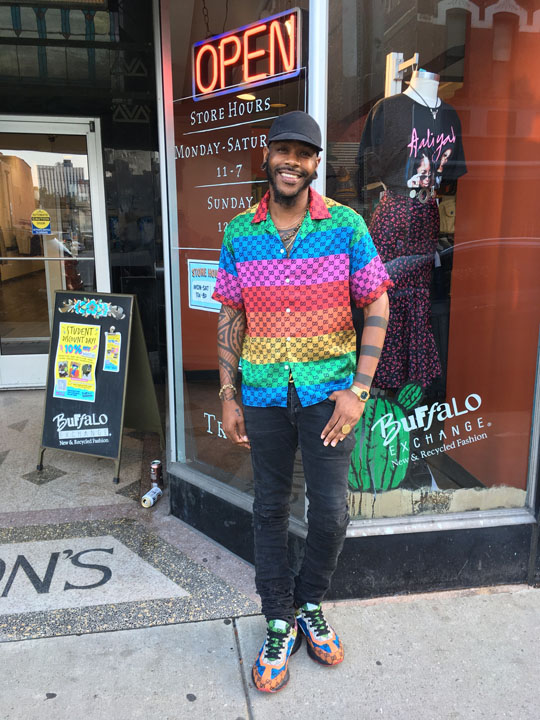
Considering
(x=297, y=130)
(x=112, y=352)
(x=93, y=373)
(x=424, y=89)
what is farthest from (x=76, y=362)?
(x=424, y=89)

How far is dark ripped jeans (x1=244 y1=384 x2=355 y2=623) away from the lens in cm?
208

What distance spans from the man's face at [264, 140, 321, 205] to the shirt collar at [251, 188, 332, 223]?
71 mm

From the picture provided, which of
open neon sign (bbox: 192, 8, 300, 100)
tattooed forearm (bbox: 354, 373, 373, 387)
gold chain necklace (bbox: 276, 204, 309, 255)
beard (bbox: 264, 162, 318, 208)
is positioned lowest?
tattooed forearm (bbox: 354, 373, 373, 387)

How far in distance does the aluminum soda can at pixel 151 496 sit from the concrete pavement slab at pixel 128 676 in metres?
1.07

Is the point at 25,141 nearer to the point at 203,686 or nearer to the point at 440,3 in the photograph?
the point at 440,3

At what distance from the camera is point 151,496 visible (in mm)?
3541

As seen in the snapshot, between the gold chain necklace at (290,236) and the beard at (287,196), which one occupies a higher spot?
the beard at (287,196)

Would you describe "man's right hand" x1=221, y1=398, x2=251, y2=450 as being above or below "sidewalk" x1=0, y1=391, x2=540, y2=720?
above

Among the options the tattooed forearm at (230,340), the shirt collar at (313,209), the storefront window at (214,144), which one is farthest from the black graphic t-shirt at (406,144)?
the tattooed forearm at (230,340)

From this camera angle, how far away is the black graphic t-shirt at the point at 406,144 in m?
2.52

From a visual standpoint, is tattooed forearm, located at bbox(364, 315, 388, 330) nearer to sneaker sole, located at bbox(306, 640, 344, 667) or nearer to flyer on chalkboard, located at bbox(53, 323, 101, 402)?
sneaker sole, located at bbox(306, 640, 344, 667)

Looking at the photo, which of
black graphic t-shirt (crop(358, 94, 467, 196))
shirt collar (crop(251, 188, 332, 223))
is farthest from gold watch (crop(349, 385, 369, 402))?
black graphic t-shirt (crop(358, 94, 467, 196))

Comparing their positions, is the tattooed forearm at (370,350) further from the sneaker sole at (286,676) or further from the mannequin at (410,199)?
the sneaker sole at (286,676)

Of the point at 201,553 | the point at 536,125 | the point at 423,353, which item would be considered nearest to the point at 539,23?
the point at 536,125
